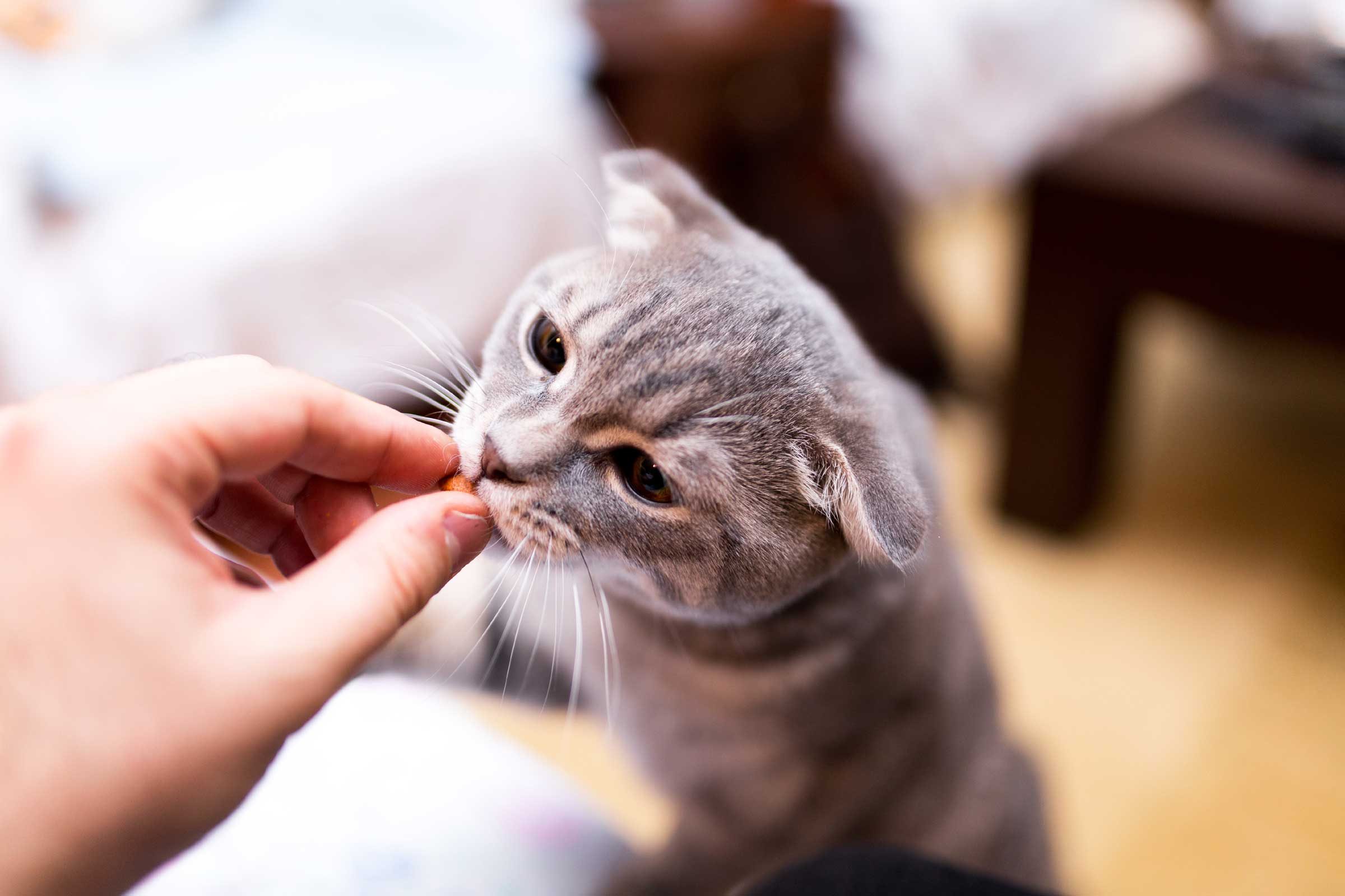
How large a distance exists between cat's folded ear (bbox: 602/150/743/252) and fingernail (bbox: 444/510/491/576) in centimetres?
37

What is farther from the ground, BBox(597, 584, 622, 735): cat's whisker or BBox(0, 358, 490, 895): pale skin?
BBox(0, 358, 490, 895): pale skin

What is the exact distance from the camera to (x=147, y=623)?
1.57ft

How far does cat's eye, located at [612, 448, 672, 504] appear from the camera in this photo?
34.0 inches

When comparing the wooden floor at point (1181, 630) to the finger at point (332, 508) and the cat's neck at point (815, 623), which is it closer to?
the cat's neck at point (815, 623)

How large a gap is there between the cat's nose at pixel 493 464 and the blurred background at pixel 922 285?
14.6 inches

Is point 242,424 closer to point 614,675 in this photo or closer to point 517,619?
point 517,619

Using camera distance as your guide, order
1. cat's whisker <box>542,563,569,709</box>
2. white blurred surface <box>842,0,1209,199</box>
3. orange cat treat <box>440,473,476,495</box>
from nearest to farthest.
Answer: orange cat treat <box>440,473,476,495</box> → cat's whisker <box>542,563,569,709</box> → white blurred surface <box>842,0,1209,199</box>

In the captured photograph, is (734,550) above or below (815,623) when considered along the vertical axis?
above

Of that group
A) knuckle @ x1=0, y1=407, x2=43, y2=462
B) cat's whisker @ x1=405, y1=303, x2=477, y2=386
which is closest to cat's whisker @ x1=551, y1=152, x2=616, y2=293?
cat's whisker @ x1=405, y1=303, x2=477, y2=386

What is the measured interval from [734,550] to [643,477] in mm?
106

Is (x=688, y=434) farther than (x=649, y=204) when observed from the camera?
No

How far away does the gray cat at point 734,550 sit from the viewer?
0.83 meters

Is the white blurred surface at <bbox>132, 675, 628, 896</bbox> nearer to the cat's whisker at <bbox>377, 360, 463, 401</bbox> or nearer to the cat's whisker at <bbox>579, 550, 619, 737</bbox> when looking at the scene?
the cat's whisker at <bbox>579, 550, 619, 737</bbox>

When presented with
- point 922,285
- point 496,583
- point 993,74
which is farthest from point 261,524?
point 993,74
